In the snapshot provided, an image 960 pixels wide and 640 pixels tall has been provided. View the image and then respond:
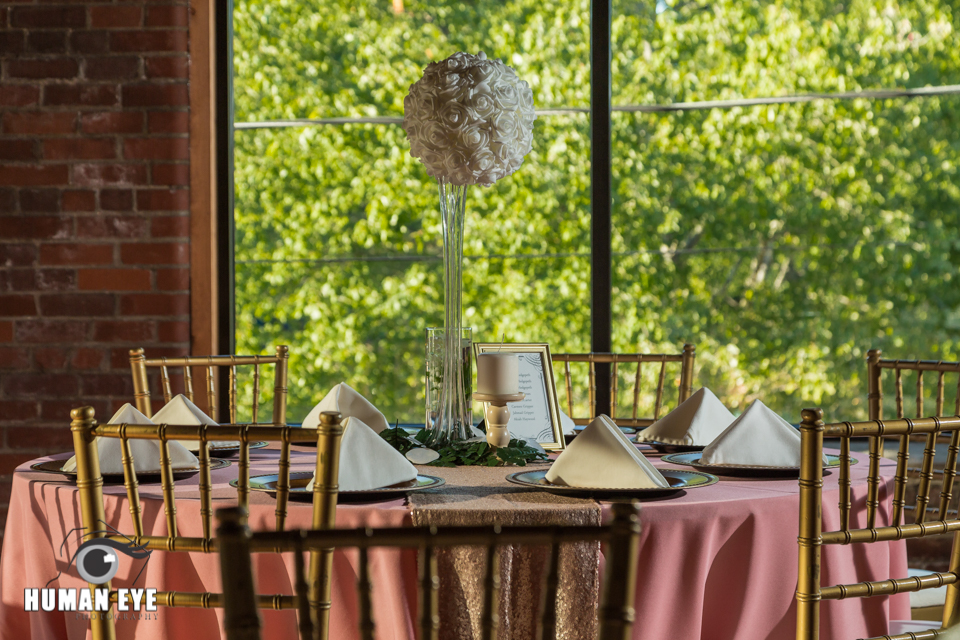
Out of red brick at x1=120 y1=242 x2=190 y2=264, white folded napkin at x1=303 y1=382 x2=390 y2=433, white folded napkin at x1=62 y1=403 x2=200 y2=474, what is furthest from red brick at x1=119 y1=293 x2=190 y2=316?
white folded napkin at x1=62 y1=403 x2=200 y2=474

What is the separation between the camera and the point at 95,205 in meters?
2.83

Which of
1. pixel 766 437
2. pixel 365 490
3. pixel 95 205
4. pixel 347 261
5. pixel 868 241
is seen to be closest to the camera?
pixel 365 490

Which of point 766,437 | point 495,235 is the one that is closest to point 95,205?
point 495,235

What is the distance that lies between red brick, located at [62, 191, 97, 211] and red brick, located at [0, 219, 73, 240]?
44 mm

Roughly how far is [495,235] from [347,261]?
0.65m

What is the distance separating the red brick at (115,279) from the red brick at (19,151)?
15.4 inches

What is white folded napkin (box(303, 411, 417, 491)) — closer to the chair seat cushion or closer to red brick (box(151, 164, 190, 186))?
the chair seat cushion

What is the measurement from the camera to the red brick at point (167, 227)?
284cm

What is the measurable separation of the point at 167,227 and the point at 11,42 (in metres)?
0.76

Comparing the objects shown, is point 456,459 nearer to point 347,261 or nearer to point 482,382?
point 482,382

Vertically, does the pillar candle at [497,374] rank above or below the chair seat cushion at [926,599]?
above

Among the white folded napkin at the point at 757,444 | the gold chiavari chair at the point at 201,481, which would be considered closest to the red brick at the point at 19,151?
the gold chiavari chair at the point at 201,481

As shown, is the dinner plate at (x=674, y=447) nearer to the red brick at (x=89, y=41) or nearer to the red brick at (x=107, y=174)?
the red brick at (x=107, y=174)

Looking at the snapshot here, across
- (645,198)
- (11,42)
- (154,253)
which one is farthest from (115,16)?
(645,198)
